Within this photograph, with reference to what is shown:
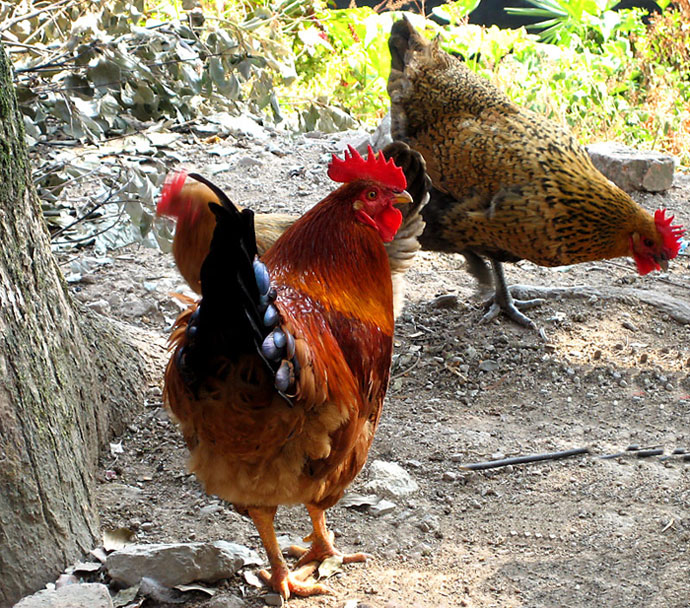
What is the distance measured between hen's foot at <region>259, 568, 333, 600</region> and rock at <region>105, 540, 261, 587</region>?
6.7 inches

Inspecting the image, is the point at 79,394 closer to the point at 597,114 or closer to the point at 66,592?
the point at 66,592

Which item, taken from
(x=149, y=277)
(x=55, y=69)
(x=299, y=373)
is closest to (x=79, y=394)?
(x=299, y=373)

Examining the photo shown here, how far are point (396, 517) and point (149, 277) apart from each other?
251cm

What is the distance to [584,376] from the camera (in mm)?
4117

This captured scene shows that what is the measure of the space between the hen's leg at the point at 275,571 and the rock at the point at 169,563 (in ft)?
0.51

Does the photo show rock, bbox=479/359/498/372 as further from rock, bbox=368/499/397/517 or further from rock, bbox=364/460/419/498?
rock, bbox=368/499/397/517

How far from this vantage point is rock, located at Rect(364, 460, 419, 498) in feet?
10.3

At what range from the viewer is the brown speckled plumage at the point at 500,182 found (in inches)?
161

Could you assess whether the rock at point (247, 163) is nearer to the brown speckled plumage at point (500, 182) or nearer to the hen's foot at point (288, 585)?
the brown speckled plumage at point (500, 182)

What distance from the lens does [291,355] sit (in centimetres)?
216

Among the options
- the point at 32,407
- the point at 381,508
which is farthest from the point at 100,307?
the point at 381,508

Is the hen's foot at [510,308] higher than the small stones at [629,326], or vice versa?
the hen's foot at [510,308]

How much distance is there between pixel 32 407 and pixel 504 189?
2812 mm

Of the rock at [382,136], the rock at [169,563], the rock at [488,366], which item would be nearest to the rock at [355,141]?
the rock at [382,136]
